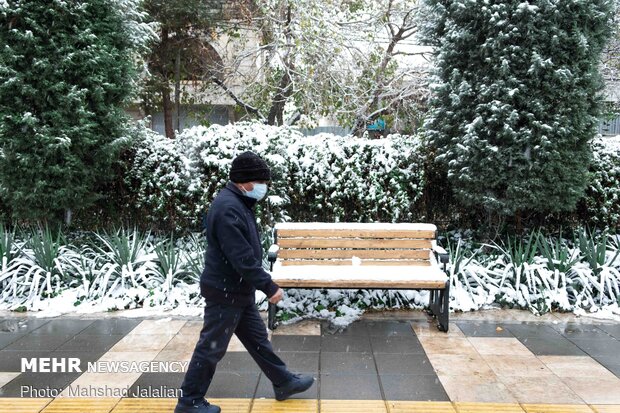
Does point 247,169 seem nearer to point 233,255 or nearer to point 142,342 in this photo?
point 233,255

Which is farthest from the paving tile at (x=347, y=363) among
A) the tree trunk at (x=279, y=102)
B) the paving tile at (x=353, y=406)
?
the tree trunk at (x=279, y=102)

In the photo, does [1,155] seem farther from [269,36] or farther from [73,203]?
[269,36]

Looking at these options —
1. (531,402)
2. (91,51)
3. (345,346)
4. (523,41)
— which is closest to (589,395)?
(531,402)

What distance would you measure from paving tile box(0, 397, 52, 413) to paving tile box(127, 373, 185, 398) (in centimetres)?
55

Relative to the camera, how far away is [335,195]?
6.83m

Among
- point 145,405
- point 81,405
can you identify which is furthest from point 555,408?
point 81,405

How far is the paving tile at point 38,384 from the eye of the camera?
3.60 meters

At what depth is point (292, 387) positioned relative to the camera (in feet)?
11.3

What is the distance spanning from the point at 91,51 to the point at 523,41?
5261 mm

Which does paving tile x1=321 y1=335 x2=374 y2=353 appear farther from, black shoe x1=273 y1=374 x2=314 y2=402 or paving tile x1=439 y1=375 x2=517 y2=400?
black shoe x1=273 y1=374 x2=314 y2=402

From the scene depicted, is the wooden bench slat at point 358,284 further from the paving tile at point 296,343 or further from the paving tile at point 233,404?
the paving tile at point 233,404

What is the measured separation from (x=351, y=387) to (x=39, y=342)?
9.34 feet

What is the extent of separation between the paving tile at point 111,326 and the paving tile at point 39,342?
0.78ft

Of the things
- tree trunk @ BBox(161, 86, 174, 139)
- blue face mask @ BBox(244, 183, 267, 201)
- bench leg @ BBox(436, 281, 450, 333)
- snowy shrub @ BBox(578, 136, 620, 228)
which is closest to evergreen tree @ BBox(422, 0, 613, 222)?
snowy shrub @ BBox(578, 136, 620, 228)
